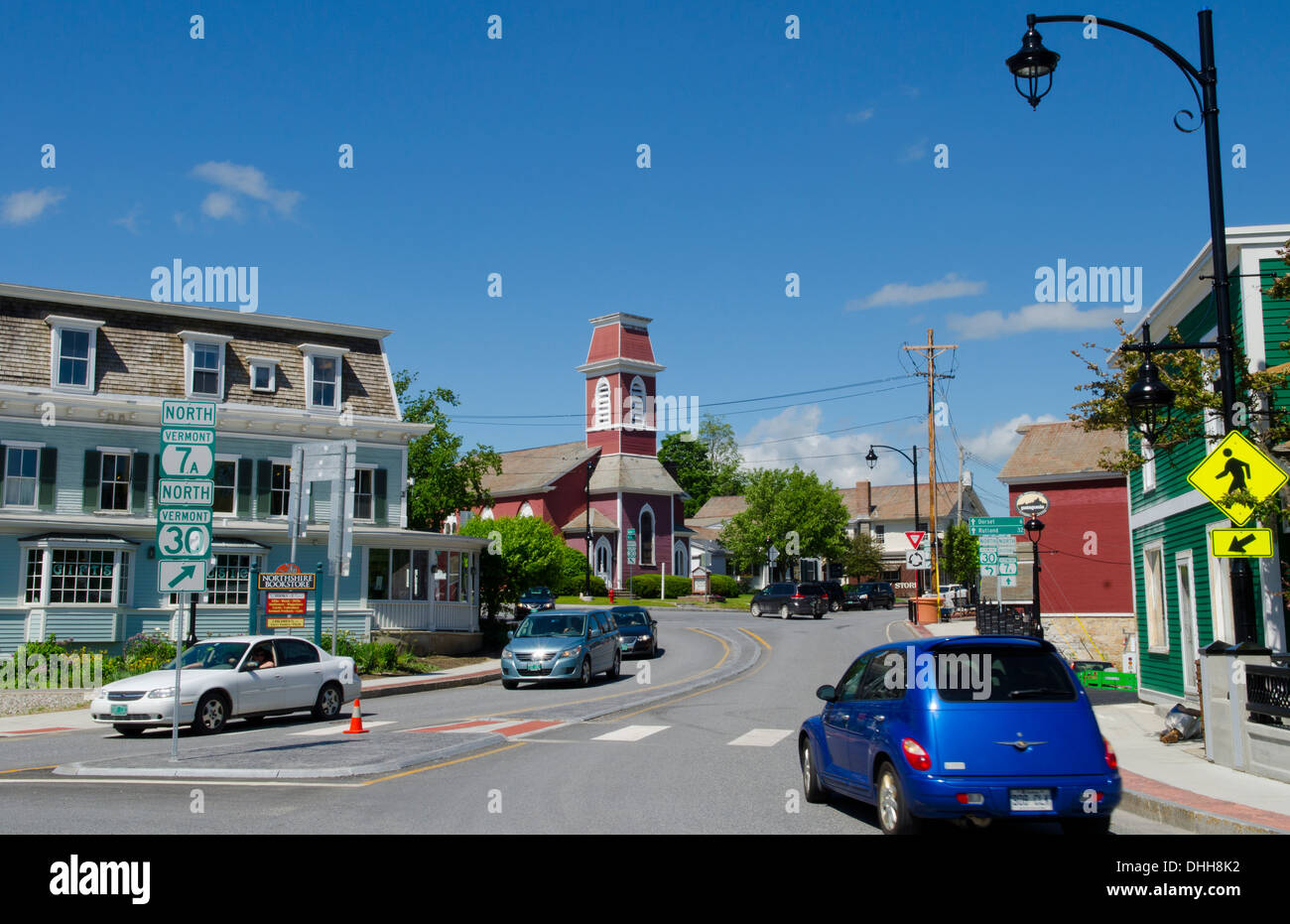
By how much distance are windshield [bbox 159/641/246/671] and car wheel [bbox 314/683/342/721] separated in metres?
1.83

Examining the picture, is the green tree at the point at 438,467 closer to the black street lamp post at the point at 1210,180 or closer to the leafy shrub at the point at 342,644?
the leafy shrub at the point at 342,644

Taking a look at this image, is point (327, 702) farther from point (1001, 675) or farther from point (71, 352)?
point (71, 352)

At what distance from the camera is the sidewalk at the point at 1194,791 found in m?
9.37

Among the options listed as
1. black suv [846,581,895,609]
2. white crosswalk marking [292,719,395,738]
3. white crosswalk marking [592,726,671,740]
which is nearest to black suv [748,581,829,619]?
black suv [846,581,895,609]

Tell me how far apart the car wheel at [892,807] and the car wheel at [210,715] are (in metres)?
12.4

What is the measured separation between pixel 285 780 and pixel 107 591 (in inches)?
798

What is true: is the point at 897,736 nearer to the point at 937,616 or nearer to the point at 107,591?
the point at 107,591

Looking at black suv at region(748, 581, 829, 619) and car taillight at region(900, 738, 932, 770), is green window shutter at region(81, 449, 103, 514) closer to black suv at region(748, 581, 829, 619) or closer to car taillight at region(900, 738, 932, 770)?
car taillight at region(900, 738, 932, 770)

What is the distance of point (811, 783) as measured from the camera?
10914 millimetres

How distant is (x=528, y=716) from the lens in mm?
19500

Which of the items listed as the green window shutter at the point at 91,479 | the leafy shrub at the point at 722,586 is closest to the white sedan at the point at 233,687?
the green window shutter at the point at 91,479

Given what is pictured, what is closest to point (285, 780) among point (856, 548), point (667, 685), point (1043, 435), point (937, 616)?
point (667, 685)

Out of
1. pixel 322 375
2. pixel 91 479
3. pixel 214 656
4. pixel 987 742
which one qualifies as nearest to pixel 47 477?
pixel 91 479

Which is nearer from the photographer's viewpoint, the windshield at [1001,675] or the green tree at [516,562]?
the windshield at [1001,675]
